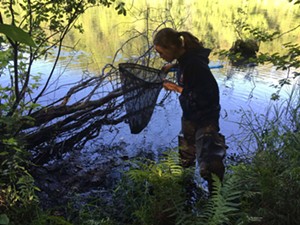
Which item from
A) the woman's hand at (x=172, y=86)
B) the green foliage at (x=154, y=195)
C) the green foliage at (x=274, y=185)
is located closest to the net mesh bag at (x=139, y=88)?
the woman's hand at (x=172, y=86)

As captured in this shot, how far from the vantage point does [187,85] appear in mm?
3168

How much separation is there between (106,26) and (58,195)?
9.81m

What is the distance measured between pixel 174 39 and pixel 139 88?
0.86 metres

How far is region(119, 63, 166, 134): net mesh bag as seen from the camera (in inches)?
147

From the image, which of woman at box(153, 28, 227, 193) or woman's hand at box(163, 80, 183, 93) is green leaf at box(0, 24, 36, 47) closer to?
woman at box(153, 28, 227, 193)

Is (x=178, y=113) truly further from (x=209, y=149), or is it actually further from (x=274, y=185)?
(x=274, y=185)

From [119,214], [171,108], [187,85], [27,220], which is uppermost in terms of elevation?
[187,85]

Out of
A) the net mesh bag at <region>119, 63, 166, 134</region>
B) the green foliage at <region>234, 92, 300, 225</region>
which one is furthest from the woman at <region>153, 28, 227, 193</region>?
the net mesh bag at <region>119, 63, 166, 134</region>

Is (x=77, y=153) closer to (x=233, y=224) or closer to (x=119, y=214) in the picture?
(x=119, y=214)

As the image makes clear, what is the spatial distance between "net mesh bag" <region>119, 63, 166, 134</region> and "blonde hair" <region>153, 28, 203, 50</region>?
2.26ft

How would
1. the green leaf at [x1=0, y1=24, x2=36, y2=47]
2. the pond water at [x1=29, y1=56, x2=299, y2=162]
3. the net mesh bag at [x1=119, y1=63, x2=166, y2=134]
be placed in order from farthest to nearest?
the pond water at [x1=29, y1=56, x2=299, y2=162] < the net mesh bag at [x1=119, y1=63, x2=166, y2=134] < the green leaf at [x1=0, y1=24, x2=36, y2=47]

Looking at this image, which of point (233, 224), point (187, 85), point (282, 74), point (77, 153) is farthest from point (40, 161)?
point (282, 74)

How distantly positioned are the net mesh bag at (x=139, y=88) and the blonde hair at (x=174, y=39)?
69 centimetres

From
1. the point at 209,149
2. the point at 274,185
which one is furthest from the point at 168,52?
the point at 274,185
